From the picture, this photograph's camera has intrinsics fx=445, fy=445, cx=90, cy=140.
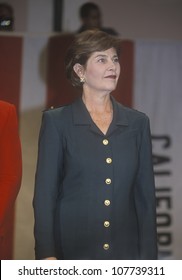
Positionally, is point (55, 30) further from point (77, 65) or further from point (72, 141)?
point (72, 141)

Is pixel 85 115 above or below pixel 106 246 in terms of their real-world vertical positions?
above

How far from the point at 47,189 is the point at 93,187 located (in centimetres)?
12

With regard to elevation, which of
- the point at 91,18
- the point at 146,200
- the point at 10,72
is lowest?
the point at 146,200

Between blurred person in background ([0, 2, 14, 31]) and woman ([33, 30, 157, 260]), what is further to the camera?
blurred person in background ([0, 2, 14, 31])

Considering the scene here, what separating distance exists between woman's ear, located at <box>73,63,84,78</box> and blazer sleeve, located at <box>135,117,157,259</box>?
0.20m

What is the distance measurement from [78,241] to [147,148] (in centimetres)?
30

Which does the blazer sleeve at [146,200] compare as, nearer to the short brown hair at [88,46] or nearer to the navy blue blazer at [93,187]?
the navy blue blazer at [93,187]

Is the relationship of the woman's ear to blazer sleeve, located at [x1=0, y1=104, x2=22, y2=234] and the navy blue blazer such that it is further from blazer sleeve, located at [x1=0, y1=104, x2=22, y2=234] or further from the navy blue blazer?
blazer sleeve, located at [x1=0, y1=104, x2=22, y2=234]

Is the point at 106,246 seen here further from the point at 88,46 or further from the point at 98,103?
the point at 88,46

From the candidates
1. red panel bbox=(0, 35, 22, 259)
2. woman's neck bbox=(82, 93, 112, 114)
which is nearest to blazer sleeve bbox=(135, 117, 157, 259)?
woman's neck bbox=(82, 93, 112, 114)

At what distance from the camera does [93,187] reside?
3.61 feet

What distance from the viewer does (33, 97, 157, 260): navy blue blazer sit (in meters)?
1.07

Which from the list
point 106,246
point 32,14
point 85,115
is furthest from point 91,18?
point 106,246
